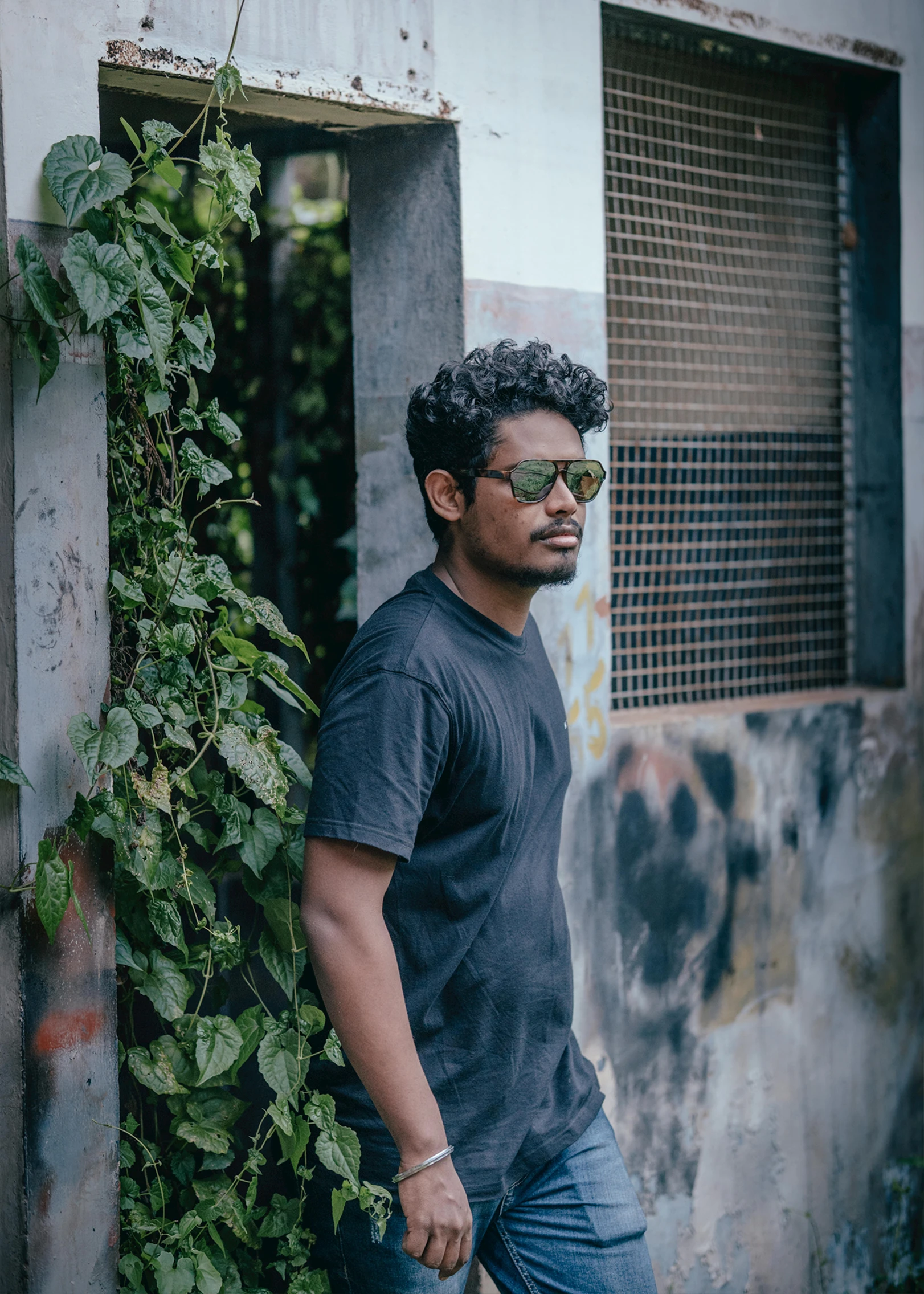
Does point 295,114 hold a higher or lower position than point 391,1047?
higher

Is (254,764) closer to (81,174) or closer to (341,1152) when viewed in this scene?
(341,1152)

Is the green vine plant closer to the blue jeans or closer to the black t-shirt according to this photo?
the blue jeans

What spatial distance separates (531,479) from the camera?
2363 mm

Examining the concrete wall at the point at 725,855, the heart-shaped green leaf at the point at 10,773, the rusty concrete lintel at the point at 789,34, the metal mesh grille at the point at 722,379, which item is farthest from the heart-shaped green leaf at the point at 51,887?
the rusty concrete lintel at the point at 789,34

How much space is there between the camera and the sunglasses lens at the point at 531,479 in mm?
2361

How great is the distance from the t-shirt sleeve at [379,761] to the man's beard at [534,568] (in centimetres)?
31

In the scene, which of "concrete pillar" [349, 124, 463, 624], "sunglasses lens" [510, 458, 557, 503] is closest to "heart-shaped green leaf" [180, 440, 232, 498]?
"sunglasses lens" [510, 458, 557, 503]

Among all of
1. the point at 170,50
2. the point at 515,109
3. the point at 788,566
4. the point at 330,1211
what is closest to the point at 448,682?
the point at 330,1211

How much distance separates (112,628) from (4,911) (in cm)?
52

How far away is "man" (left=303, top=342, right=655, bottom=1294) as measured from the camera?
2094 millimetres

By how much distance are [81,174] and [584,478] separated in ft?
3.17

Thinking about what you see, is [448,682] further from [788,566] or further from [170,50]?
[788,566]

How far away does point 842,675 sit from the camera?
14.0ft

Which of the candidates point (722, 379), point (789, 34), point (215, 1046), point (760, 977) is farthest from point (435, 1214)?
point (789, 34)
